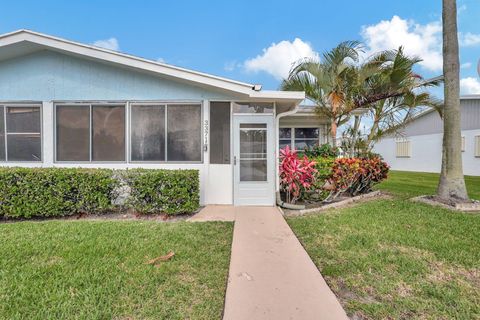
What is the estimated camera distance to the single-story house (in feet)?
21.6

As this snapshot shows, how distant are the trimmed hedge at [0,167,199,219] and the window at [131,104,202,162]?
1085mm

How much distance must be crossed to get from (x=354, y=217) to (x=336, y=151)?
3702mm

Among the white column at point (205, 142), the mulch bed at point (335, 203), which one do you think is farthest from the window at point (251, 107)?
the mulch bed at point (335, 203)

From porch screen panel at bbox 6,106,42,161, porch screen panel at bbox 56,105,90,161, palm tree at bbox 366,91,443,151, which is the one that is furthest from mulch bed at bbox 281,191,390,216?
porch screen panel at bbox 6,106,42,161

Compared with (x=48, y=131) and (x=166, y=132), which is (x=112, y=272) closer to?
(x=166, y=132)

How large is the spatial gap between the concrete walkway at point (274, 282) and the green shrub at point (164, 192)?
1.57m

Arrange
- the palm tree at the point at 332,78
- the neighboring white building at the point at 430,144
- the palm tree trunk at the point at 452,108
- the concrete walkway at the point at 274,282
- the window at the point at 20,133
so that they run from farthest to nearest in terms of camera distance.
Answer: the neighboring white building at the point at 430,144 → the palm tree at the point at 332,78 → the window at the point at 20,133 → the palm tree trunk at the point at 452,108 → the concrete walkway at the point at 274,282

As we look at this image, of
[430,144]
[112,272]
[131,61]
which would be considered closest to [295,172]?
[112,272]

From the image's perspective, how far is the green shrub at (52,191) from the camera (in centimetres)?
538

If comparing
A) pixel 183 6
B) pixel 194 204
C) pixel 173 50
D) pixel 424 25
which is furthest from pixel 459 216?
pixel 173 50

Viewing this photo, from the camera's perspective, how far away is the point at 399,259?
11.3 ft

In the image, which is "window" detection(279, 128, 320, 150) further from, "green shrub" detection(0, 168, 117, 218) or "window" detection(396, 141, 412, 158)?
"window" detection(396, 141, 412, 158)

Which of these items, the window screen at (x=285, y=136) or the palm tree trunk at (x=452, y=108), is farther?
the window screen at (x=285, y=136)

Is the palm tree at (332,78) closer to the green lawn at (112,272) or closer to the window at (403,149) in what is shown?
the green lawn at (112,272)
